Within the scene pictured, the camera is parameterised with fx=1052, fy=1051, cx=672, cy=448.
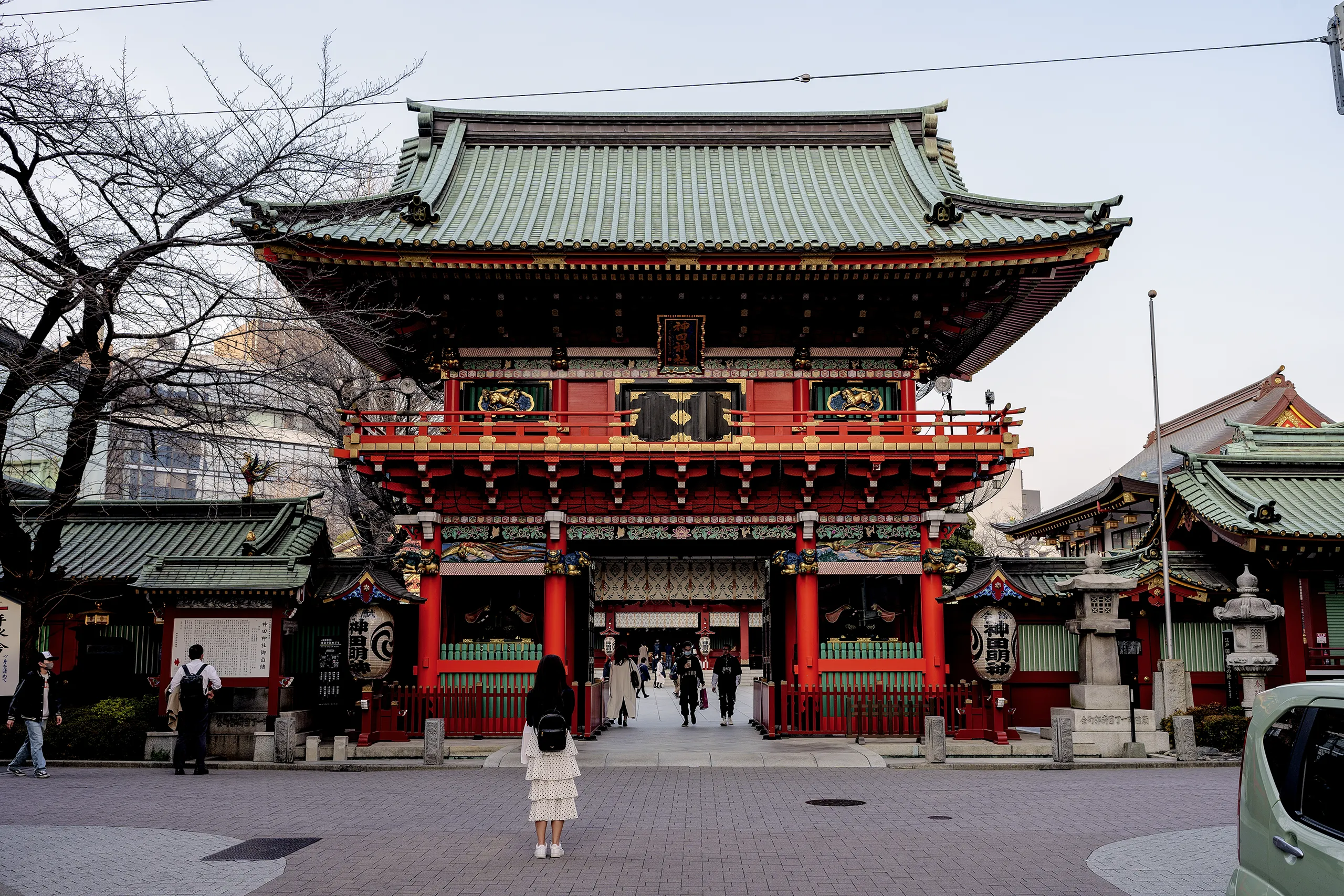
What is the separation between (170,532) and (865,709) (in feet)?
53.3

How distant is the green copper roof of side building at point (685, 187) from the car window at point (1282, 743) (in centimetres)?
1550

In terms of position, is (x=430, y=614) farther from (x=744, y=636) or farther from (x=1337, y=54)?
(x=744, y=636)

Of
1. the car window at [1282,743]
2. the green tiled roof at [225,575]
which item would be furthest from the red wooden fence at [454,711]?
the car window at [1282,743]

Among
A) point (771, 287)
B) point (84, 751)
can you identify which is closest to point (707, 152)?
point (771, 287)

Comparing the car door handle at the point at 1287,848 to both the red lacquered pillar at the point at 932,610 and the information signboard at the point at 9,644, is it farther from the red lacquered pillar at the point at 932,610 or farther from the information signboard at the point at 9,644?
the red lacquered pillar at the point at 932,610

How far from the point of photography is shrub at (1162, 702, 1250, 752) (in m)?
19.2

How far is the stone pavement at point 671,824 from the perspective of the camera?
9.37 m

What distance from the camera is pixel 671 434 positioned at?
22.1 metres

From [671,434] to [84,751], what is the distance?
12.5 m

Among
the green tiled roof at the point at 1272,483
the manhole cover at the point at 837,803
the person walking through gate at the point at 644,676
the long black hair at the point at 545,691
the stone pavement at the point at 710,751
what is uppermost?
the green tiled roof at the point at 1272,483

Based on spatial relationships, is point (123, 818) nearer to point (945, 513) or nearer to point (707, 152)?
point (945, 513)

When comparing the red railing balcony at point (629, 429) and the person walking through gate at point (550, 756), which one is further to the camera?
the red railing balcony at point (629, 429)

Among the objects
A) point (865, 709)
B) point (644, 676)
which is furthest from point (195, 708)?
point (644, 676)

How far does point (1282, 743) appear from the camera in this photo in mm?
5488
